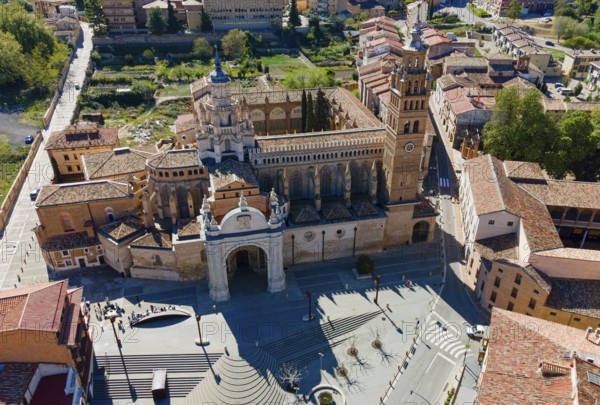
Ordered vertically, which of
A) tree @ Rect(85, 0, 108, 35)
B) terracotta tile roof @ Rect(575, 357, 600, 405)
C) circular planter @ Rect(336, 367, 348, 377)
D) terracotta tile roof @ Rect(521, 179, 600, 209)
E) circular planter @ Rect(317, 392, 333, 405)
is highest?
tree @ Rect(85, 0, 108, 35)

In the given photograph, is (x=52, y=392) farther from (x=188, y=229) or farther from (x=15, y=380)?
(x=188, y=229)

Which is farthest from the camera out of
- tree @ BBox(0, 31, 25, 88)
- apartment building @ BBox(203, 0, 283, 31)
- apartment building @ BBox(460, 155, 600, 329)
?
apartment building @ BBox(203, 0, 283, 31)

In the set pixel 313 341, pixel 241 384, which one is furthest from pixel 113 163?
pixel 313 341

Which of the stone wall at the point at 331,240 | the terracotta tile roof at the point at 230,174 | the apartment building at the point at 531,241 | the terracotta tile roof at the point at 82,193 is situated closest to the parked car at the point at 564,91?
the apartment building at the point at 531,241

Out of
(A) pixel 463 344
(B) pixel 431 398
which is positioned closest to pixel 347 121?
(A) pixel 463 344

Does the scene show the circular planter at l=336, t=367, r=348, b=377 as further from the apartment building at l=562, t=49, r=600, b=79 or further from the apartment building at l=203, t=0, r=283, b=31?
the apartment building at l=203, t=0, r=283, b=31

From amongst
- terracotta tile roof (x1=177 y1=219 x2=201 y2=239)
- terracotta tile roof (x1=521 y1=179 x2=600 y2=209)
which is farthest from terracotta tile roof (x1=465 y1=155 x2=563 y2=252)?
terracotta tile roof (x1=177 y1=219 x2=201 y2=239)

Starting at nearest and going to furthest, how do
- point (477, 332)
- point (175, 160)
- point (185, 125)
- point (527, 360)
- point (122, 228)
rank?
point (527, 360) < point (477, 332) < point (122, 228) < point (175, 160) < point (185, 125)

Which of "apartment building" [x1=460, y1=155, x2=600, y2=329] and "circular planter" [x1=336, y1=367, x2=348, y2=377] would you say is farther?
"apartment building" [x1=460, y1=155, x2=600, y2=329]
